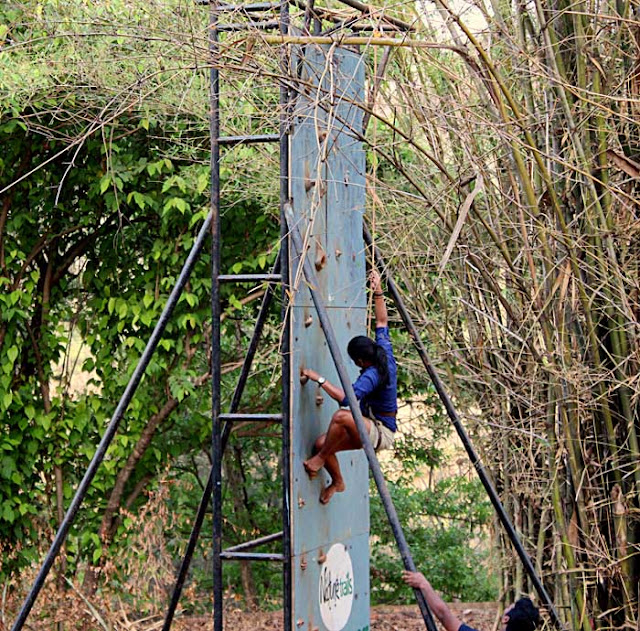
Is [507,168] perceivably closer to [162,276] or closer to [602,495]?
[602,495]

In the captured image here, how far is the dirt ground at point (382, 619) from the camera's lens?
770cm

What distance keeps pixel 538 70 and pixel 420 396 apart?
479 cm

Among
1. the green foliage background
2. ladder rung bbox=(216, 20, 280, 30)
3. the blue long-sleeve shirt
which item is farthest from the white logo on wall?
ladder rung bbox=(216, 20, 280, 30)

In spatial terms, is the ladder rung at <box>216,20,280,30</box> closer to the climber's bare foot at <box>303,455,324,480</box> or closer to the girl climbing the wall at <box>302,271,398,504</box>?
the girl climbing the wall at <box>302,271,398,504</box>

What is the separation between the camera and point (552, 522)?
212 inches

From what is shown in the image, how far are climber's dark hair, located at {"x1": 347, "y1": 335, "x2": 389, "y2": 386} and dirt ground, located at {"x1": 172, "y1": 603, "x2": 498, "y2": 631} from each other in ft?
10.7

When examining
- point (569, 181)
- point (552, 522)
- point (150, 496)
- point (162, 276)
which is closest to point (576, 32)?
point (569, 181)

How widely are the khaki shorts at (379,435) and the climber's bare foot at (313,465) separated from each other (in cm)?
29

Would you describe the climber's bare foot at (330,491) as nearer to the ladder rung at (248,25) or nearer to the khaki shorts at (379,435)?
the khaki shorts at (379,435)

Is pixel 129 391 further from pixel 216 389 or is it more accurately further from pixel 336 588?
pixel 336 588

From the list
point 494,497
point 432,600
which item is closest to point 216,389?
point 432,600

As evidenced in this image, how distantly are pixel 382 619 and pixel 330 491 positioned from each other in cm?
340

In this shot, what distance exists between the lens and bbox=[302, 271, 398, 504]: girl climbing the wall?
15.5 ft

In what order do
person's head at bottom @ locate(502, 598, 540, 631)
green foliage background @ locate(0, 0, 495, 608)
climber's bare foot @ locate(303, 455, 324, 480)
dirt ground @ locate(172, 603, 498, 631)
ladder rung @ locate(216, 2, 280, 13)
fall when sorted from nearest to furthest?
person's head at bottom @ locate(502, 598, 540, 631), ladder rung @ locate(216, 2, 280, 13), climber's bare foot @ locate(303, 455, 324, 480), green foliage background @ locate(0, 0, 495, 608), dirt ground @ locate(172, 603, 498, 631)
